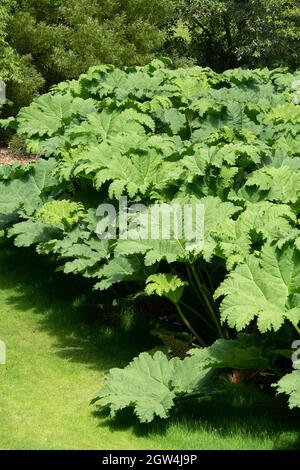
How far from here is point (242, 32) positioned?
67.2ft

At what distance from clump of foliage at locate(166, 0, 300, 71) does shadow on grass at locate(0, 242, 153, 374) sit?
38.6 ft

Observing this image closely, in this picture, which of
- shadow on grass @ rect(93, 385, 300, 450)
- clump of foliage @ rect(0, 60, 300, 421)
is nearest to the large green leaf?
clump of foliage @ rect(0, 60, 300, 421)

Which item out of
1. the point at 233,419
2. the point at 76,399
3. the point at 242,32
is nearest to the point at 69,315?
the point at 76,399

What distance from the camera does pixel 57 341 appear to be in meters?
7.34

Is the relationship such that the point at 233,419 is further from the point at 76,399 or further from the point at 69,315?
the point at 69,315

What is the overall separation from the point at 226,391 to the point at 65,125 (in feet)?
14.6

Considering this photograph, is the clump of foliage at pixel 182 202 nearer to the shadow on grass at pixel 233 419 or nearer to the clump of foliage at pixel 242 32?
the shadow on grass at pixel 233 419

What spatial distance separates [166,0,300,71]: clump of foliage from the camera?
19.5 meters

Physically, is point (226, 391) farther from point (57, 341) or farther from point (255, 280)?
point (57, 341)

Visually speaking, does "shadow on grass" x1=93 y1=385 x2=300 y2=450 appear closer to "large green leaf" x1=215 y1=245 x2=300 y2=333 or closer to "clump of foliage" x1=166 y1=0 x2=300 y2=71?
"large green leaf" x1=215 y1=245 x2=300 y2=333

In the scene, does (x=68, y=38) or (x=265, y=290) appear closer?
(x=265, y=290)

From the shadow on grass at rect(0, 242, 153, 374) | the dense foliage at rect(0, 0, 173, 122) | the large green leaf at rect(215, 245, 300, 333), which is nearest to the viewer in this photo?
the large green leaf at rect(215, 245, 300, 333)

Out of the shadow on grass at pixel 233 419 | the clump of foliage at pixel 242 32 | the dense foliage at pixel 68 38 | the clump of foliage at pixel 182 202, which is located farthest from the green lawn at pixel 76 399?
the clump of foliage at pixel 242 32

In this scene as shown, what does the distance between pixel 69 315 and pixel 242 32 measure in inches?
557
